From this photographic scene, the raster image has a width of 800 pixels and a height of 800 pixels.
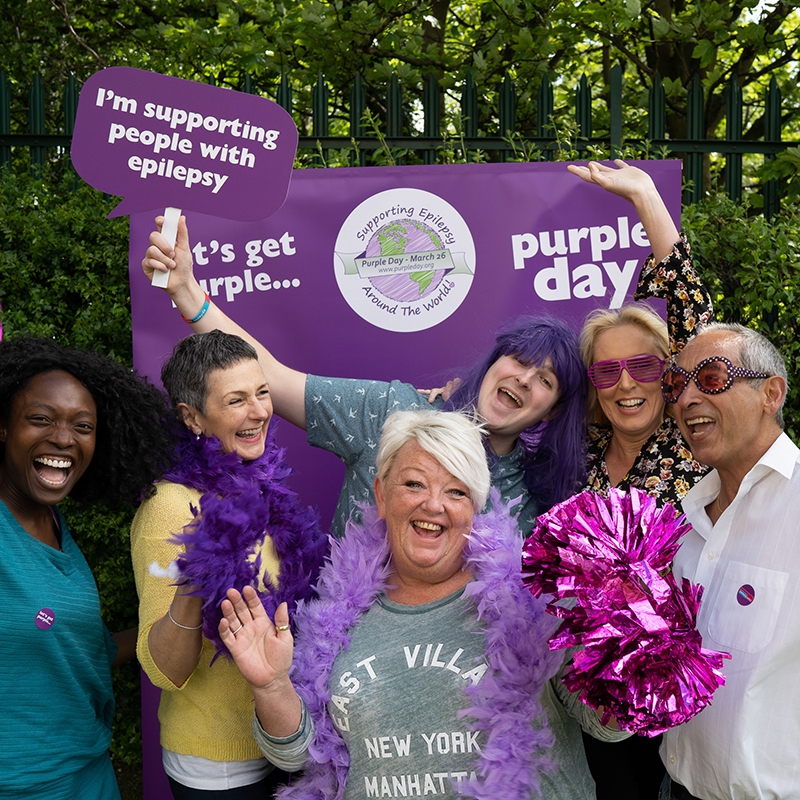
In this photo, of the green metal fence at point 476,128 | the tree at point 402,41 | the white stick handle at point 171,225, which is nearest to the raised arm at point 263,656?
the white stick handle at point 171,225

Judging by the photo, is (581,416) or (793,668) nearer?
(793,668)

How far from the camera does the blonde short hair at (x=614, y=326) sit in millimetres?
2521

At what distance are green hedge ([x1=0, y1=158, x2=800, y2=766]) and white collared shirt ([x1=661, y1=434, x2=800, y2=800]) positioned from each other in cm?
166

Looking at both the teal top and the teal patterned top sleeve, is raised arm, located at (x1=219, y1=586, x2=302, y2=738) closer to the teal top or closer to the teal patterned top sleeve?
the teal top

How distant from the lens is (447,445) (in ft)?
6.39

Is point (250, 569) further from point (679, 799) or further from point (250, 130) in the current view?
point (250, 130)

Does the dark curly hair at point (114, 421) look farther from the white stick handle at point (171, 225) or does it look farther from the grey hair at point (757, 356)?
the grey hair at point (757, 356)

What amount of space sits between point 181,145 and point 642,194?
159 centimetres

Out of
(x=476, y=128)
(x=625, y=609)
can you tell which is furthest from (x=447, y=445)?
(x=476, y=128)

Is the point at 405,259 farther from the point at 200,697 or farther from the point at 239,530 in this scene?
the point at 200,697

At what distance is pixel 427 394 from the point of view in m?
2.71

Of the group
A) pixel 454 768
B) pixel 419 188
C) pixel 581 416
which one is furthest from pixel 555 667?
pixel 419 188

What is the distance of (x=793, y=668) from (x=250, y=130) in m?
2.26

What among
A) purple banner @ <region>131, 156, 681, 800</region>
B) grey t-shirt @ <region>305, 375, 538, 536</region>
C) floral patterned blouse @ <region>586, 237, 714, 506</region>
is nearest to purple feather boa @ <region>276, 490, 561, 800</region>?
grey t-shirt @ <region>305, 375, 538, 536</region>
